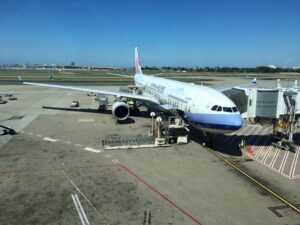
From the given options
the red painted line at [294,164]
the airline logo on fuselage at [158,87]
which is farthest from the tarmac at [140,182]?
the airline logo on fuselage at [158,87]

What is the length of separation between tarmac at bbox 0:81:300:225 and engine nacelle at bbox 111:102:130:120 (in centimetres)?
404

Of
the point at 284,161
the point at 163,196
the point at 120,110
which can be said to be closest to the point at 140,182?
the point at 163,196

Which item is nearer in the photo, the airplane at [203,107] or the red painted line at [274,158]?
the red painted line at [274,158]

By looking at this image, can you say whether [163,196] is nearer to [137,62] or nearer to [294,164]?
[294,164]

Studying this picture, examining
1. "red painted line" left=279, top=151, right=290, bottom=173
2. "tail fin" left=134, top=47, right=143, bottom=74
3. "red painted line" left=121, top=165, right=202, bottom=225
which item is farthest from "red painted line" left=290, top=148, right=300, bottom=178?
"tail fin" left=134, top=47, right=143, bottom=74

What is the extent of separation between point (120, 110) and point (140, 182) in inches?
→ 570

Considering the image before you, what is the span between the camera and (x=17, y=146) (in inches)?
788

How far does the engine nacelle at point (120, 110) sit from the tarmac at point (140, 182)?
4040 millimetres

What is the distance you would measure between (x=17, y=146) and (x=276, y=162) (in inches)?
697

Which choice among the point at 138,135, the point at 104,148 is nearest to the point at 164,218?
the point at 104,148

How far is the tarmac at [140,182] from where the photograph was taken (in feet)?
36.7

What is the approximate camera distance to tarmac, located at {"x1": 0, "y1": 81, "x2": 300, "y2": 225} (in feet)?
36.7

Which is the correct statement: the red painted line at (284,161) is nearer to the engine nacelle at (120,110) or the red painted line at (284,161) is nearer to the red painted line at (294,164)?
the red painted line at (294,164)

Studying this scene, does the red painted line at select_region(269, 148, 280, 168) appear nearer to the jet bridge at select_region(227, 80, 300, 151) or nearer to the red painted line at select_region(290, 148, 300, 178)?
the jet bridge at select_region(227, 80, 300, 151)
